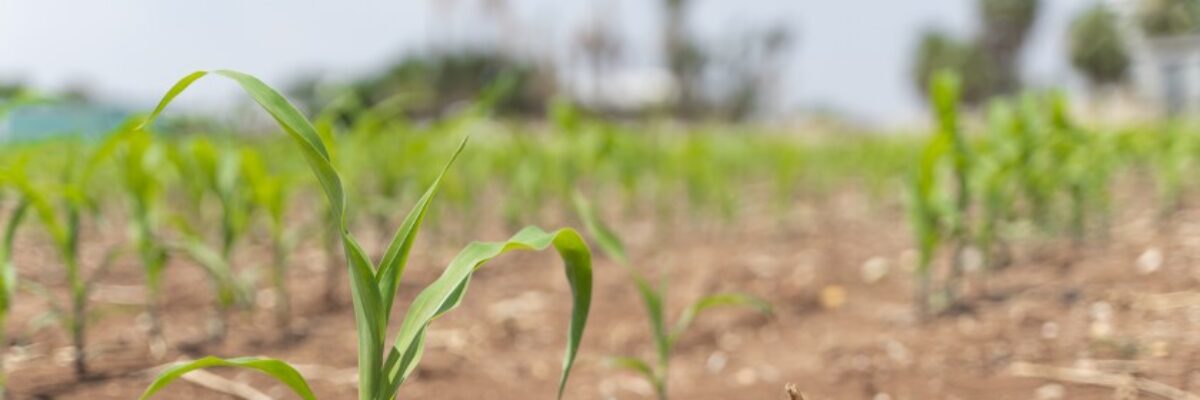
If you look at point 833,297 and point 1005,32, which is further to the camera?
point 1005,32

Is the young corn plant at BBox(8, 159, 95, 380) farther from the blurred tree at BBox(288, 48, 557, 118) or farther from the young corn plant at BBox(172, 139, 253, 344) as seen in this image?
the blurred tree at BBox(288, 48, 557, 118)

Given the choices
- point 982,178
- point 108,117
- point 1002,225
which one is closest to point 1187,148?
point 1002,225

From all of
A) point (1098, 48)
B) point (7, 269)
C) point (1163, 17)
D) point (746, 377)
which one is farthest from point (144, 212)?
point (1098, 48)

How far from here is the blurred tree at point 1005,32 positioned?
33.0 meters

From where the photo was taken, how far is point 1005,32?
1330 inches

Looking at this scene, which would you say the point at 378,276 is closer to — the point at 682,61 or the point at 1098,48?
the point at 682,61

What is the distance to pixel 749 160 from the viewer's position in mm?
5777

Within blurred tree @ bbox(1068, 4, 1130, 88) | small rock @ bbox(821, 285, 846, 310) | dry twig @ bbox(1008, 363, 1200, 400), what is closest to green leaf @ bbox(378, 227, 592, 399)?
dry twig @ bbox(1008, 363, 1200, 400)

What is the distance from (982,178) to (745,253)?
3.70 ft

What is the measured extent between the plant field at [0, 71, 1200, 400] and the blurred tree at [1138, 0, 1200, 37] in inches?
958

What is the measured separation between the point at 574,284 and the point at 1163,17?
28.4m

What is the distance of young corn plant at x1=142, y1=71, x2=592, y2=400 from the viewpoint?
2.63ft

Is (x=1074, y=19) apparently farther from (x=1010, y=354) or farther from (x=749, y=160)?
(x=1010, y=354)

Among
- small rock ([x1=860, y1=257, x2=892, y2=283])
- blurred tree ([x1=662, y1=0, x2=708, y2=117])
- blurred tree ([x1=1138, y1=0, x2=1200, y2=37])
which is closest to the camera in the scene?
small rock ([x1=860, y1=257, x2=892, y2=283])
